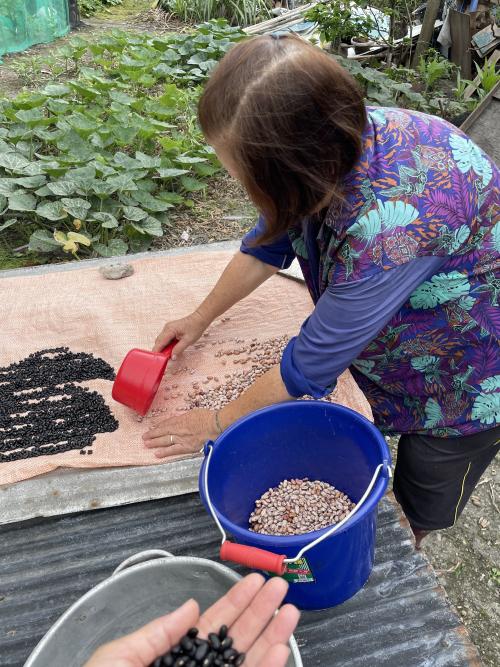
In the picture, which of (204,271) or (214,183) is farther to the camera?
(214,183)

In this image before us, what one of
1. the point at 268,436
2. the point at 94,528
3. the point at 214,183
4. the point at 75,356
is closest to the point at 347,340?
the point at 268,436

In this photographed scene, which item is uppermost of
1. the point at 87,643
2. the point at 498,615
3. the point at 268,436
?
the point at 268,436

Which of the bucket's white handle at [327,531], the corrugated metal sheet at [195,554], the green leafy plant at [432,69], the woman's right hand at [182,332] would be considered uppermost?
the green leafy plant at [432,69]

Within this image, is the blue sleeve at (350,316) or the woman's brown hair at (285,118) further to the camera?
the blue sleeve at (350,316)

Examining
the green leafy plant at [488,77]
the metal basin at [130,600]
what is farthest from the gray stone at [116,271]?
the green leafy plant at [488,77]

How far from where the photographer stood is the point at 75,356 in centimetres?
221

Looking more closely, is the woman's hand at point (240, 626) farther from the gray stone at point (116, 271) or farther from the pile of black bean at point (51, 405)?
the gray stone at point (116, 271)

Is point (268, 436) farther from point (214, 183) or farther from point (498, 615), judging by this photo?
point (214, 183)

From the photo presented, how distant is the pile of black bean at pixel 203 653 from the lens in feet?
3.29

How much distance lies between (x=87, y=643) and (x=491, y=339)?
109 centimetres

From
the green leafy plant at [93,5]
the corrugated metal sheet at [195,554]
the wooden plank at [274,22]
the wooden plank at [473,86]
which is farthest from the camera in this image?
the green leafy plant at [93,5]

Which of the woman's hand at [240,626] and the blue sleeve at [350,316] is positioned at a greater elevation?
the blue sleeve at [350,316]

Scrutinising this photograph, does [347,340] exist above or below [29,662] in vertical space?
above

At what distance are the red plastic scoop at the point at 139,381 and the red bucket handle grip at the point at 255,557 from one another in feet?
2.88
